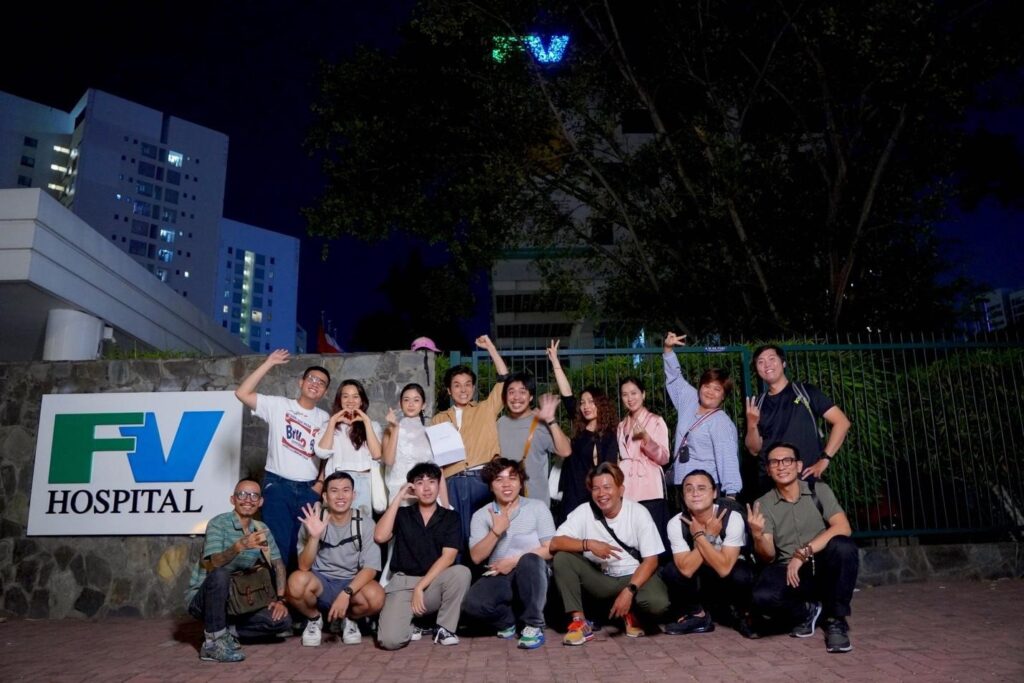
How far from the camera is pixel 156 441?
22.7 ft

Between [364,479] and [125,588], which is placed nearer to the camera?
[364,479]

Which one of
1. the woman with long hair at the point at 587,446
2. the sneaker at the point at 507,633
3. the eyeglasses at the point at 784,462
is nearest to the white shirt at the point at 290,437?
the sneaker at the point at 507,633

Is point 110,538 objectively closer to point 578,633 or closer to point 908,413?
point 578,633

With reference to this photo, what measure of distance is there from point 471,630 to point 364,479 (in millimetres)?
1425

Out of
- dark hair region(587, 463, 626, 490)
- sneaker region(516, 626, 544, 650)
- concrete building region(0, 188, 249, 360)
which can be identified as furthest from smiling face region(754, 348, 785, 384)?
concrete building region(0, 188, 249, 360)

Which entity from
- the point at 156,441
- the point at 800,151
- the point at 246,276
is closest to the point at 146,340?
the point at 156,441

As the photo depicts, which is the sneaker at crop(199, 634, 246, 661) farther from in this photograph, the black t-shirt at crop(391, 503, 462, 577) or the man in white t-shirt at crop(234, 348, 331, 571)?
the black t-shirt at crop(391, 503, 462, 577)

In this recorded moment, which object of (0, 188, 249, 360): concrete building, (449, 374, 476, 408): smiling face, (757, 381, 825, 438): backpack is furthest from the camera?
(0, 188, 249, 360): concrete building

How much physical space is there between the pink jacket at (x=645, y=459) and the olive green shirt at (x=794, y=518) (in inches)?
31.7

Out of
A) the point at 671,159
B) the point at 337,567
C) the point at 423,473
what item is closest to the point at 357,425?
the point at 423,473

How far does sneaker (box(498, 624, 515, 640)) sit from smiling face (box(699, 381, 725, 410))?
2250 mm

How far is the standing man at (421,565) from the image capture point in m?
4.89

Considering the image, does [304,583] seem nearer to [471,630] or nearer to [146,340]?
[471,630]

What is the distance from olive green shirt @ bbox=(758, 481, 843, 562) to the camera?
485cm
